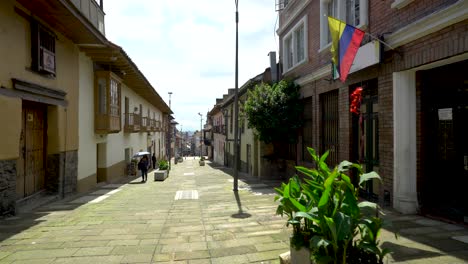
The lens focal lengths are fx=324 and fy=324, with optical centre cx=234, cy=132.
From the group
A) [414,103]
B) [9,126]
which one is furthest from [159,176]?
[414,103]

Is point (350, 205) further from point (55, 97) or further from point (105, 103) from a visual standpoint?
point (105, 103)

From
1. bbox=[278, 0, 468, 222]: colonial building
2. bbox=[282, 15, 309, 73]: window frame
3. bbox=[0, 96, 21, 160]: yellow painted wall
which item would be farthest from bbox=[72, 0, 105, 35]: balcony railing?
bbox=[278, 0, 468, 222]: colonial building

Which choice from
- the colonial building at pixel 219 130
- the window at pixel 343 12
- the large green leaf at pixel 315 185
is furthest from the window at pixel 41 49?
the colonial building at pixel 219 130

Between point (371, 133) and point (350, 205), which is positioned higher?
point (371, 133)

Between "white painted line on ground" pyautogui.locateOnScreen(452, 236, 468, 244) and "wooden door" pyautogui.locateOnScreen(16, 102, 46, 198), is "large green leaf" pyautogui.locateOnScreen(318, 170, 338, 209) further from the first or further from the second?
"wooden door" pyautogui.locateOnScreen(16, 102, 46, 198)

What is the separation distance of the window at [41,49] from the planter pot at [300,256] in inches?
323

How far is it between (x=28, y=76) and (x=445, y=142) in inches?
382

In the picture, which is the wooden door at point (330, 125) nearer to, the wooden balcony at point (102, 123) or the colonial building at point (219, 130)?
the wooden balcony at point (102, 123)

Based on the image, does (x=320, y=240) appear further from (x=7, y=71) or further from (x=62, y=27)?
(x=62, y=27)

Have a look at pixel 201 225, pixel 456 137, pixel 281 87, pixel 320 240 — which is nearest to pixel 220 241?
pixel 201 225

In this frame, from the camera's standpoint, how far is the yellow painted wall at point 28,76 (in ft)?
23.8

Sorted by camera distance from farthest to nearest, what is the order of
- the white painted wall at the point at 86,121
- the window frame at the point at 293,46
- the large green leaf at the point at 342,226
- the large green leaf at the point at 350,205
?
the window frame at the point at 293,46, the white painted wall at the point at 86,121, the large green leaf at the point at 350,205, the large green leaf at the point at 342,226

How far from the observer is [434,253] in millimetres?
4316

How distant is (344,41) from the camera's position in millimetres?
6816
